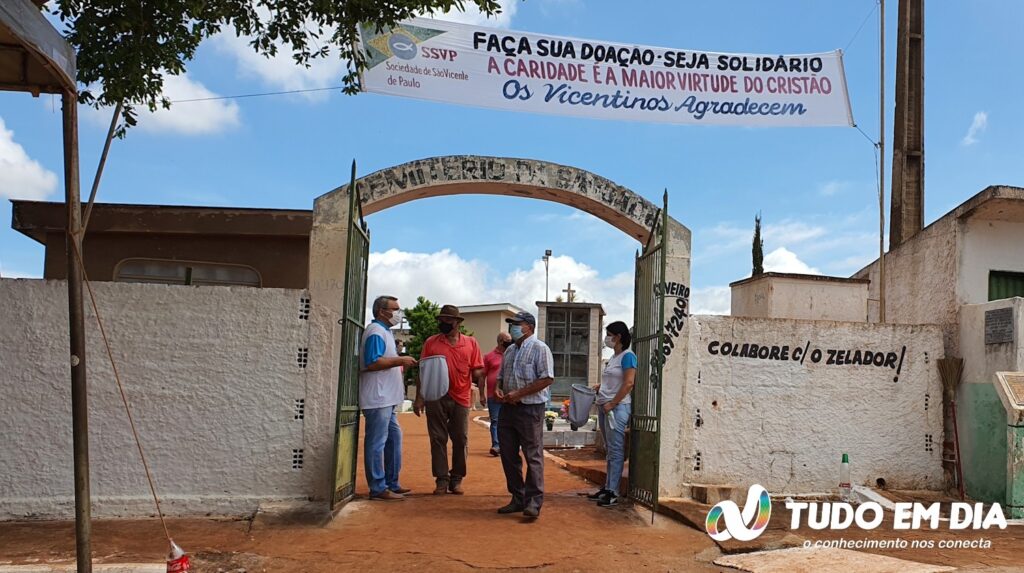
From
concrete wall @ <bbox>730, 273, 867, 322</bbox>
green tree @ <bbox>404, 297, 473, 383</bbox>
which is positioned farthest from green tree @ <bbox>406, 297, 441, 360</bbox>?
concrete wall @ <bbox>730, 273, 867, 322</bbox>

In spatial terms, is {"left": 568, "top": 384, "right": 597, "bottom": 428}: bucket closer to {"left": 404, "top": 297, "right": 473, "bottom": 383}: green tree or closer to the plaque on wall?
the plaque on wall

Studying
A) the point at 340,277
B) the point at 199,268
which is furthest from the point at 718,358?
the point at 199,268

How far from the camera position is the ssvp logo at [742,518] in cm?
701

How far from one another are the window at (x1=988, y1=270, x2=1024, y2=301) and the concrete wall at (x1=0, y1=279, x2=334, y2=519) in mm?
7954

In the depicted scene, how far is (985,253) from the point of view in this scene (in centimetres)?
1043

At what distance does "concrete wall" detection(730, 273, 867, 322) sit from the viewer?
14.0m

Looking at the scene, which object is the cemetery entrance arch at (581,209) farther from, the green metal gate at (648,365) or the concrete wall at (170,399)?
the concrete wall at (170,399)

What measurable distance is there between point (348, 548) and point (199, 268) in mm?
7276

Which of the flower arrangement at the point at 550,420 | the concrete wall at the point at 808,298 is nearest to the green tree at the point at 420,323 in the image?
the flower arrangement at the point at 550,420

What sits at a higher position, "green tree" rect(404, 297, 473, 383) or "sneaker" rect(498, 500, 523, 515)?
"green tree" rect(404, 297, 473, 383)

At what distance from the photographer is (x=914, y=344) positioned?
31.4 feet

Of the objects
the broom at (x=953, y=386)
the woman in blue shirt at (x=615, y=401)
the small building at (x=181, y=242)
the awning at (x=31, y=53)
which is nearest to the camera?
the awning at (x=31, y=53)

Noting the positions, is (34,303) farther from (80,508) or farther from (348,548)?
(348,548)

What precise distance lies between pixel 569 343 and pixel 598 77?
15.0 m
